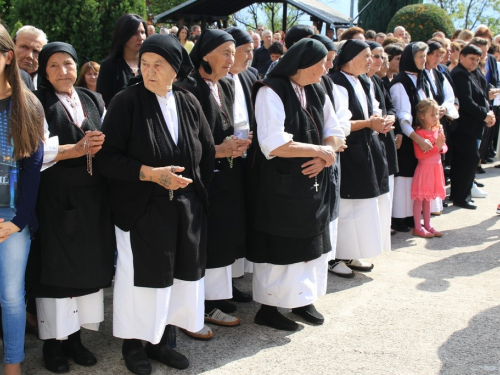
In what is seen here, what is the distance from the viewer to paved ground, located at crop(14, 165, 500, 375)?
12.8 feet

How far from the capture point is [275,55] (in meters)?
9.79

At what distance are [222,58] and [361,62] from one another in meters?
1.70

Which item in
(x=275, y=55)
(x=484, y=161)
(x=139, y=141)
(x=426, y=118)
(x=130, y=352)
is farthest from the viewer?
(x=484, y=161)

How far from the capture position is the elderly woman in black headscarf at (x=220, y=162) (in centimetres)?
421

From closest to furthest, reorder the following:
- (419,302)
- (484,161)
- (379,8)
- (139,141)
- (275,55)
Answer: (139,141), (419,302), (275,55), (484,161), (379,8)

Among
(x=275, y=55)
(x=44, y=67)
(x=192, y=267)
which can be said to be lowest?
(x=192, y=267)

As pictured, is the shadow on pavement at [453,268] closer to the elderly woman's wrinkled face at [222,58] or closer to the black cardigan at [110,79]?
the elderly woman's wrinkled face at [222,58]

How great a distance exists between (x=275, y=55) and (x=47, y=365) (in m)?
7.11

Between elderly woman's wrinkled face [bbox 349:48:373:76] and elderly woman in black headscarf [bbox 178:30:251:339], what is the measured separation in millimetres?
1488

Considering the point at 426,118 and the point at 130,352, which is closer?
the point at 130,352

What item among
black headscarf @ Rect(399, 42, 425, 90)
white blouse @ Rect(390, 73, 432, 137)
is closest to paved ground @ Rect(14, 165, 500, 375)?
white blouse @ Rect(390, 73, 432, 137)

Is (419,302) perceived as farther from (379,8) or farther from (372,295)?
(379,8)

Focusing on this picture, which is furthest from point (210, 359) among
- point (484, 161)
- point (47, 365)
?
point (484, 161)

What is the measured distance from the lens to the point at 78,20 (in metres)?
7.12
